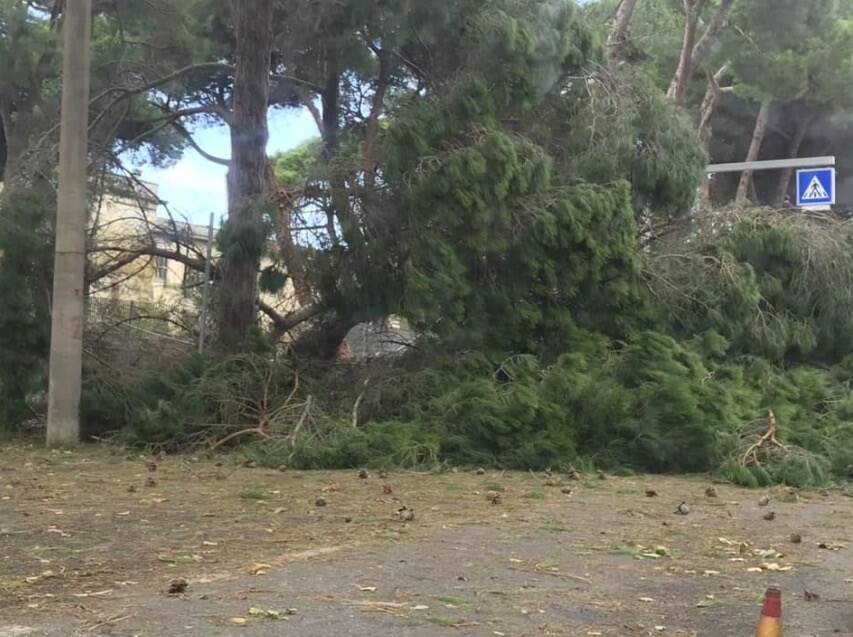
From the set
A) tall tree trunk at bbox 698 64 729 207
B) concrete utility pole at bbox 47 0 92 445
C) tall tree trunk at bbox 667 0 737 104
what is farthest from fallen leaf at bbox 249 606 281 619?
tall tree trunk at bbox 698 64 729 207

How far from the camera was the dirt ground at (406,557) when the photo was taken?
5.00m

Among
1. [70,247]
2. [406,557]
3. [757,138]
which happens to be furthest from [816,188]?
[406,557]

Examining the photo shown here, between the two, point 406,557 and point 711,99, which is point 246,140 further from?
point 711,99

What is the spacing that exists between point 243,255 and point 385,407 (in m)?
2.76

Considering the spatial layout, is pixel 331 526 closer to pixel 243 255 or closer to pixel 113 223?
pixel 243 255

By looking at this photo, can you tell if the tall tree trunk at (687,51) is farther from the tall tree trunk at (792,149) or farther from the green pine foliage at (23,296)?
the green pine foliage at (23,296)

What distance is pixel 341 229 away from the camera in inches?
512

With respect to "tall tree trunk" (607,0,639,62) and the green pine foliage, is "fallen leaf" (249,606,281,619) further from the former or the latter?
"tall tree trunk" (607,0,639,62)

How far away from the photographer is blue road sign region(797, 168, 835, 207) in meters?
17.0

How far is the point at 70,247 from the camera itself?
1266 centimetres

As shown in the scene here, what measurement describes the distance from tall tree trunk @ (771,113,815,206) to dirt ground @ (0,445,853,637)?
1840 cm

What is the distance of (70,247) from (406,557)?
7917 mm

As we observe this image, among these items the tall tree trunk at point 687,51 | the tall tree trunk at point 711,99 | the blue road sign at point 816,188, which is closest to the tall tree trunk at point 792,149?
the tall tree trunk at point 711,99

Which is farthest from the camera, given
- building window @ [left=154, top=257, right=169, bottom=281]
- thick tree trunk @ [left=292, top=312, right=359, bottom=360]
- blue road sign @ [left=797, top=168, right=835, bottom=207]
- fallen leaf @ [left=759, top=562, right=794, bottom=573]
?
blue road sign @ [left=797, top=168, right=835, bottom=207]
